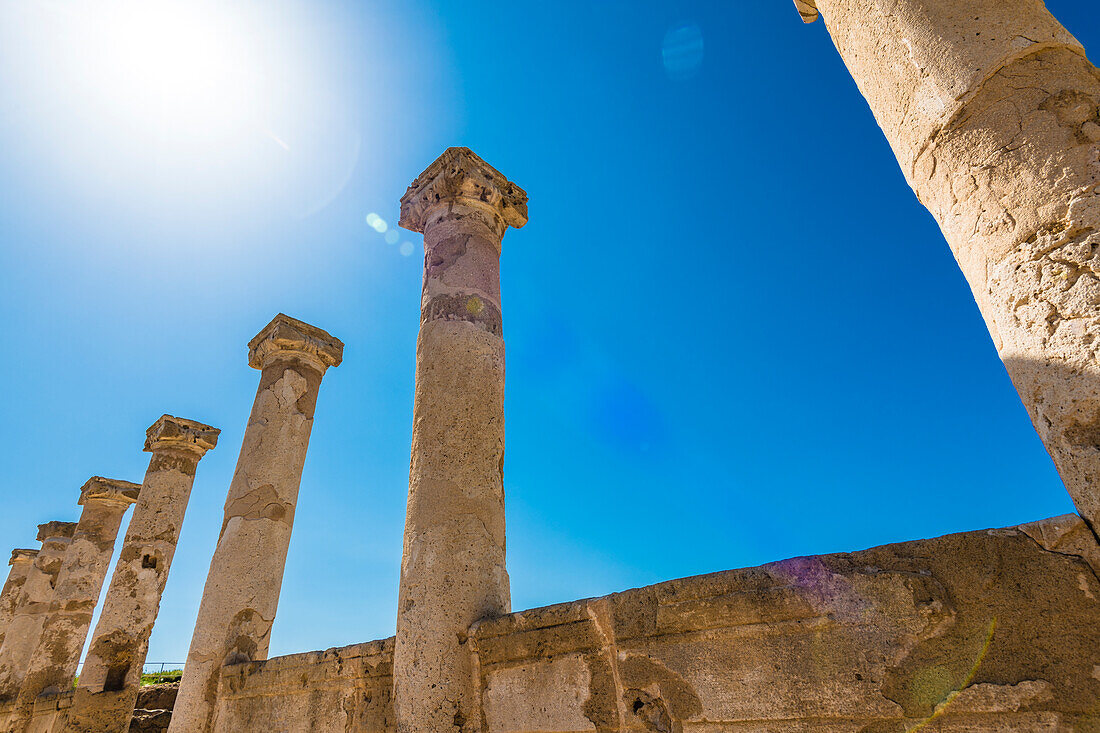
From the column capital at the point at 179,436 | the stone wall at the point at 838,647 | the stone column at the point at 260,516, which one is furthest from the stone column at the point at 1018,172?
the column capital at the point at 179,436

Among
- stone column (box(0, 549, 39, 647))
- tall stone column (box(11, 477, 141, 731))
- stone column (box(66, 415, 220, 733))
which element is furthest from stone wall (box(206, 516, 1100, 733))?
stone column (box(0, 549, 39, 647))

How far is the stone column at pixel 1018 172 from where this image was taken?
1942mm

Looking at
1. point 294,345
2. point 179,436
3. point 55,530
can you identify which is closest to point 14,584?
point 55,530

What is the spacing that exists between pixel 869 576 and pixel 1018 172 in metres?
1.55

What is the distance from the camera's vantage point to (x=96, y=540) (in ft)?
37.2

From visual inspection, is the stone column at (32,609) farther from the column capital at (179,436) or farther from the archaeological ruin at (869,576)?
the archaeological ruin at (869,576)

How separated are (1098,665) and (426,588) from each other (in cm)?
297

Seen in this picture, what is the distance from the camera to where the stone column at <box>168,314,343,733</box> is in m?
5.34

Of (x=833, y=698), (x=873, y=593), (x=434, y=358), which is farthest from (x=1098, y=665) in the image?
(x=434, y=358)

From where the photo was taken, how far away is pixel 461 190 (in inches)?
198

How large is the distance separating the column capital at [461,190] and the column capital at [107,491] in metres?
9.69

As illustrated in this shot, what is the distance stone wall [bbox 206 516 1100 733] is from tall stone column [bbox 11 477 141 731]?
35.3 ft

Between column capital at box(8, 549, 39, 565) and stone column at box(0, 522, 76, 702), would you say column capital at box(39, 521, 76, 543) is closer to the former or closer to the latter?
stone column at box(0, 522, 76, 702)

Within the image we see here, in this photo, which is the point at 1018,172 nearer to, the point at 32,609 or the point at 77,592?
the point at 77,592
